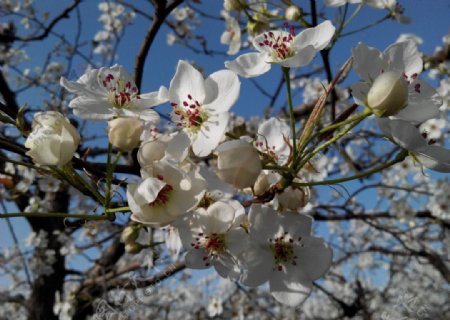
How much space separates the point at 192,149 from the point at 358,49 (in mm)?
351

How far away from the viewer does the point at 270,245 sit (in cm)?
83

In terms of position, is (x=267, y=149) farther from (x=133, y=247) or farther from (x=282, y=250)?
(x=133, y=247)

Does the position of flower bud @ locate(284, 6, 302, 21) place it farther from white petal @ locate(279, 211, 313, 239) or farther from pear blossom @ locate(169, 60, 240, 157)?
white petal @ locate(279, 211, 313, 239)

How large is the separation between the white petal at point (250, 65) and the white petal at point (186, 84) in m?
0.07

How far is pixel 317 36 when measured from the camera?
2.92ft

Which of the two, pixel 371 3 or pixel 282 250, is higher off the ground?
pixel 371 3

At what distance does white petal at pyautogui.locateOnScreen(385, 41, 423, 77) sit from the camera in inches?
31.8

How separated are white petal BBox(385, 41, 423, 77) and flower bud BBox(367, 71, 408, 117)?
0.16 m

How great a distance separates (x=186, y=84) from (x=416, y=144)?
46 centimetres

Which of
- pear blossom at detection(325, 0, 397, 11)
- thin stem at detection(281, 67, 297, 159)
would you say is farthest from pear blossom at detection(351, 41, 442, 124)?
pear blossom at detection(325, 0, 397, 11)

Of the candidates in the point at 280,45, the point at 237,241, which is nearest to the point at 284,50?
the point at 280,45

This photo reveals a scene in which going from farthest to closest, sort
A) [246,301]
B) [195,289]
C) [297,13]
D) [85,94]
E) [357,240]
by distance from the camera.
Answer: [195,289]
[357,240]
[246,301]
[297,13]
[85,94]

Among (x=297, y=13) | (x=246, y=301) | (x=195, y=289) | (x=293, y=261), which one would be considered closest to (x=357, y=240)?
(x=246, y=301)

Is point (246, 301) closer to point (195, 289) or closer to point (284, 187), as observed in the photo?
point (195, 289)
